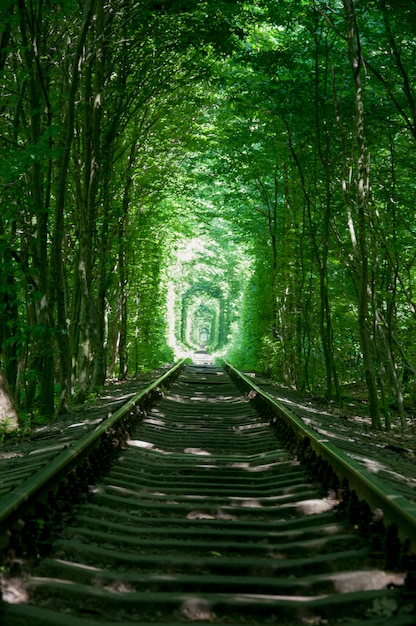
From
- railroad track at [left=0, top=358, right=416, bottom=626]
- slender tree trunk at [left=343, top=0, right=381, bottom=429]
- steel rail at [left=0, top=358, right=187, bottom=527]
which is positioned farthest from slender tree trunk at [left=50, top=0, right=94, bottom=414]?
railroad track at [left=0, top=358, right=416, bottom=626]

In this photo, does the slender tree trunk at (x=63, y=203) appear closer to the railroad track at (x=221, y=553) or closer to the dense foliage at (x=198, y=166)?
the dense foliage at (x=198, y=166)

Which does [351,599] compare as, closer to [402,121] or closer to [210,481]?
[210,481]

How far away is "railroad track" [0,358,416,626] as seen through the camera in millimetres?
2762

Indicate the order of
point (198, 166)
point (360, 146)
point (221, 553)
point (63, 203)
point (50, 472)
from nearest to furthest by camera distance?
point (221, 553), point (50, 472), point (360, 146), point (63, 203), point (198, 166)

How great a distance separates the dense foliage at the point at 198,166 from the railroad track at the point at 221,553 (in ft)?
12.8

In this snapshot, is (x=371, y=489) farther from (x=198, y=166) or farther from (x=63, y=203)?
(x=198, y=166)

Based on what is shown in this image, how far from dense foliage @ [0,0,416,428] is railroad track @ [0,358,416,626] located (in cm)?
391

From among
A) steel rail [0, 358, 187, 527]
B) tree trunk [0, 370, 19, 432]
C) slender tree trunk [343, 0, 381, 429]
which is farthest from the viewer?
slender tree trunk [343, 0, 381, 429]

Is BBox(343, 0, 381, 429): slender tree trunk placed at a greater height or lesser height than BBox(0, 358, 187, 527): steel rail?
greater

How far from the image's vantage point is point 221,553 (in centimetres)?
357

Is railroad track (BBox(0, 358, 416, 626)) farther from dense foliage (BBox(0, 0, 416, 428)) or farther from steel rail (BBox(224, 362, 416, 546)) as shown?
dense foliage (BBox(0, 0, 416, 428))

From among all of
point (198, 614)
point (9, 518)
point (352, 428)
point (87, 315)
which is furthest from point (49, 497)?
point (87, 315)

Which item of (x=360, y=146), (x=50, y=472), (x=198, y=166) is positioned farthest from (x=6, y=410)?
(x=198, y=166)

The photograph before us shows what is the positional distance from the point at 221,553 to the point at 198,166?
1688 centimetres
